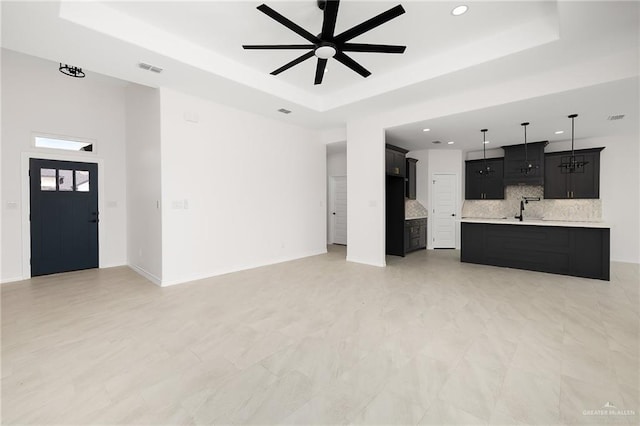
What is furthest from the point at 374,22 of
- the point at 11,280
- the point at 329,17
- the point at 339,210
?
the point at 11,280

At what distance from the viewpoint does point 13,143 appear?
4.70m

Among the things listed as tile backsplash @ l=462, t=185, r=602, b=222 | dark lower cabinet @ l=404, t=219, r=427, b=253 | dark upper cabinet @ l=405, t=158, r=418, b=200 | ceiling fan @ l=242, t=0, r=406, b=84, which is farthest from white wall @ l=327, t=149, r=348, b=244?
ceiling fan @ l=242, t=0, r=406, b=84

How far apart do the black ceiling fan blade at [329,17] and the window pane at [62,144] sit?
5.44m

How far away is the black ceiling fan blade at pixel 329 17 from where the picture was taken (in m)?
2.28

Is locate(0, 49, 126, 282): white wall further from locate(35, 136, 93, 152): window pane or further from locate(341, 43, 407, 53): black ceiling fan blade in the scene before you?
locate(341, 43, 407, 53): black ceiling fan blade

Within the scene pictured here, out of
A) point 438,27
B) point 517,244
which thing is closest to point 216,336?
point 438,27

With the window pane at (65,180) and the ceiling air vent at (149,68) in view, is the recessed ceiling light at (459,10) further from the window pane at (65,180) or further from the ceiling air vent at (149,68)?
the window pane at (65,180)

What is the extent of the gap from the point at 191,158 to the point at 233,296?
239 cm

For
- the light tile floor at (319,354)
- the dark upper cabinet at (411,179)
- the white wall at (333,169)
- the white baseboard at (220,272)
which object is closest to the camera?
the light tile floor at (319,354)

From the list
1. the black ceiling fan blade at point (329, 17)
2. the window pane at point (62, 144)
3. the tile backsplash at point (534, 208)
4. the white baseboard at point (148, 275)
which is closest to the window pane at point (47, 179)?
the window pane at point (62, 144)

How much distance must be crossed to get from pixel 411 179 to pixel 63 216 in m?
7.90

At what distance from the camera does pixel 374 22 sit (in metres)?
2.50

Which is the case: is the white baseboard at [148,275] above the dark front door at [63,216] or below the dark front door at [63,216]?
below

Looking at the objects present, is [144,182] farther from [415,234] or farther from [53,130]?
[415,234]
